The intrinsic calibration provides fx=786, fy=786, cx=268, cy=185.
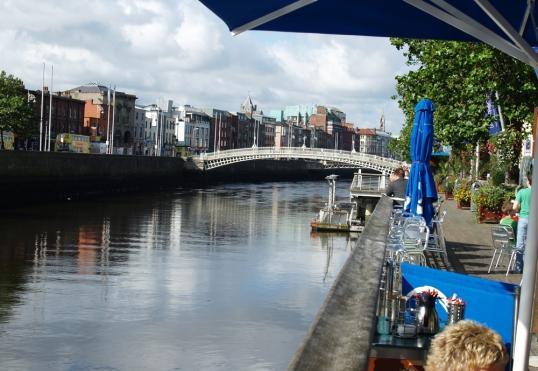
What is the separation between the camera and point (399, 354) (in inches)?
184

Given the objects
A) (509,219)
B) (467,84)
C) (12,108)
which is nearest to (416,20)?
(509,219)

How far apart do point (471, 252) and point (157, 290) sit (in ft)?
27.8

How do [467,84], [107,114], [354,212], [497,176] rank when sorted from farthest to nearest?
1. [107,114]
2. [354,212]
3. [497,176]
4. [467,84]

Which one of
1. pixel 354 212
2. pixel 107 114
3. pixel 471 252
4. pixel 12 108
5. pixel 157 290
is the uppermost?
pixel 107 114

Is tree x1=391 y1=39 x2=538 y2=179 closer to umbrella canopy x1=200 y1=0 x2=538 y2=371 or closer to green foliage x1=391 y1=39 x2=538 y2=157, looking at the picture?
green foliage x1=391 y1=39 x2=538 y2=157

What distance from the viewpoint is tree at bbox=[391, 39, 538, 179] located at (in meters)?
16.0

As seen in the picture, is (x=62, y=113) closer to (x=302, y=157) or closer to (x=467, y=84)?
(x=302, y=157)

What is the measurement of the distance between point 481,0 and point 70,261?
69.2 ft

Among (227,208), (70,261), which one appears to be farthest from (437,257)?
(227,208)

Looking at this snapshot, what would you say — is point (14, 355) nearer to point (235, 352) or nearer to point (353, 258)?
point (235, 352)

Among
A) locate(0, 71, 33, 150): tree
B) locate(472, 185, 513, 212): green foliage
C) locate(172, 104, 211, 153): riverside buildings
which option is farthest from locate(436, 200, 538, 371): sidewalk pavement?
locate(172, 104, 211, 153): riverside buildings

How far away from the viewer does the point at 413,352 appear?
464 centimetres

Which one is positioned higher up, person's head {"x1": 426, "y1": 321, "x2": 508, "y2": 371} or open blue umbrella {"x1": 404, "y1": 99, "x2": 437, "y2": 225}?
open blue umbrella {"x1": 404, "y1": 99, "x2": 437, "y2": 225}

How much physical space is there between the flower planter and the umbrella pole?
1631cm
